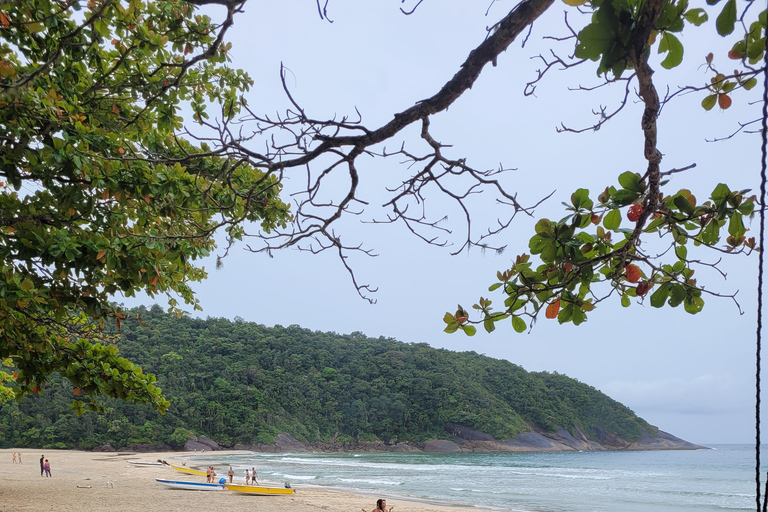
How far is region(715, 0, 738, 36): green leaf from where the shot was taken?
1.11 m

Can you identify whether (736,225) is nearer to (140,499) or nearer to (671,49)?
(671,49)

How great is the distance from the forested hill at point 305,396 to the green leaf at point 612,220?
161 ft

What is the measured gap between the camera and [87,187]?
307 centimetres

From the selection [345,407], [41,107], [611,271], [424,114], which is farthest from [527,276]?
[345,407]

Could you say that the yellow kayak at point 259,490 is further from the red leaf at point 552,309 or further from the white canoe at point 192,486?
the red leaf at point 552,309

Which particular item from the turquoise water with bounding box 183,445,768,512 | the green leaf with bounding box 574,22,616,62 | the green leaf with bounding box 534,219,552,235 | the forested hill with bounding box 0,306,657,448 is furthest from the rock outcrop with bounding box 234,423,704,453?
the green leaf with bounding box 574,22,616,62

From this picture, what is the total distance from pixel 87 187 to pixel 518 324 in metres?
2.52

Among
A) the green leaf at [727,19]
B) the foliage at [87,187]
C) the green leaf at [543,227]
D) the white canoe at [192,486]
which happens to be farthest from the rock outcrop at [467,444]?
the green leaf at [727,19]

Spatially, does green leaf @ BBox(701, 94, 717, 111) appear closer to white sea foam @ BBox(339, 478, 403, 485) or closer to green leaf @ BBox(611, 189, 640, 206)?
green leaf @ BBox(611, 189, 640, 206)

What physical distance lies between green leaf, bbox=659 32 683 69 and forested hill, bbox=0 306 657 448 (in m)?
49.5

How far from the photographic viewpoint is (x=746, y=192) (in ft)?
4.53

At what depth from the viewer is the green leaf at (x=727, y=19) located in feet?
3.64

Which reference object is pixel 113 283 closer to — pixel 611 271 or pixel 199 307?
pixel 199 307

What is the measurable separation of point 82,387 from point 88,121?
1916mm
